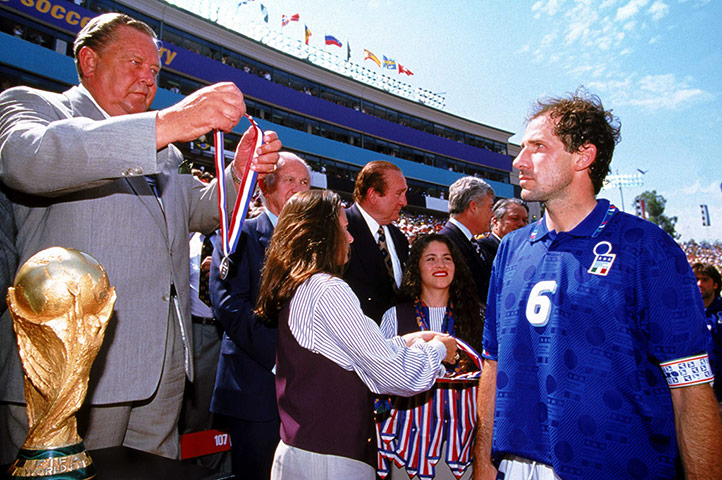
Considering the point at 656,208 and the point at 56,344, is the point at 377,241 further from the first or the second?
the point at 656,208

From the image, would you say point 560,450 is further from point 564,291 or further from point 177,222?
point 177,222

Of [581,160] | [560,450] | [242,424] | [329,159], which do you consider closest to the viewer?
[560,450]

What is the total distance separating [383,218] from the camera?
3.82m

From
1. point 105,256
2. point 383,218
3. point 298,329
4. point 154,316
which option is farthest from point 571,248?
point 383,218

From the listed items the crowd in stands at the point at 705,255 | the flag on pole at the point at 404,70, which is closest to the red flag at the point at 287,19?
the flag on pole at the point at 404,70

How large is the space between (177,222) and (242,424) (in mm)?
1313

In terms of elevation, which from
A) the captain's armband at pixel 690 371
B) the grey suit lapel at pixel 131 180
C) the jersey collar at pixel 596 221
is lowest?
the captain's armband at pixel 690 371

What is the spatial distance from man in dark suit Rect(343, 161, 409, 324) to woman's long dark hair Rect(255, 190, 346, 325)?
4.01 ft

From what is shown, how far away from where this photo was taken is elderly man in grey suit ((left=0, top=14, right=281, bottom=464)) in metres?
1.14

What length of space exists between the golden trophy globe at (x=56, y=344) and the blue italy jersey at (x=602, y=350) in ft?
4.59

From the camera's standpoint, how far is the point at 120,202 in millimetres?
1597

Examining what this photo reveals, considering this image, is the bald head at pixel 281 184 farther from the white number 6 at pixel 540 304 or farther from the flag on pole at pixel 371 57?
the flag on pole at pixel 371 57

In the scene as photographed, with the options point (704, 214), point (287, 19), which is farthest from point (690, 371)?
point (704, 214)

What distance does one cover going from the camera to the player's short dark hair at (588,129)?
1843 mm
